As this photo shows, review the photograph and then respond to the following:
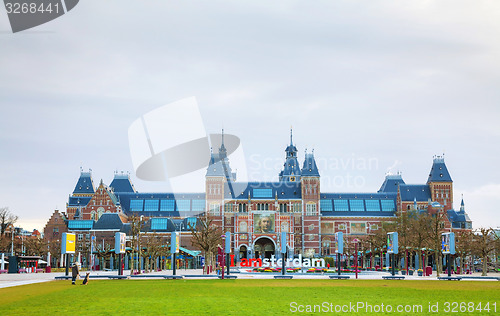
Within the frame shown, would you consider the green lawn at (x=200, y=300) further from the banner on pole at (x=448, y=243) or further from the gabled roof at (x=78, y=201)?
the gabled roof at (x=78, y=201)

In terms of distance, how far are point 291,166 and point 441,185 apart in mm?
34263

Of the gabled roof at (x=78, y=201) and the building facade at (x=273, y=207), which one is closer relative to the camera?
the building facade at (x=273, y=207)

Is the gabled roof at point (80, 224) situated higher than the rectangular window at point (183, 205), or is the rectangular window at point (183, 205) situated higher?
the rectangular window at point (183, 205)

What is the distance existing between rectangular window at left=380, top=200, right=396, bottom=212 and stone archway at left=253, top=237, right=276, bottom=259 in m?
24.9

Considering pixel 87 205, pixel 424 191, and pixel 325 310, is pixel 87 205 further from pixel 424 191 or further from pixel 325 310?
pixel 325 310

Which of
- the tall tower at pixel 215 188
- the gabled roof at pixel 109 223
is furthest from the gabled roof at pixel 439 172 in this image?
the gabled roof at pixel 109 223

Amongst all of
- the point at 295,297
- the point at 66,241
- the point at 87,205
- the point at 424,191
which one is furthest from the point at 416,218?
the point at 295,297

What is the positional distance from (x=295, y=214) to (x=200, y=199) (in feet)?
64.5

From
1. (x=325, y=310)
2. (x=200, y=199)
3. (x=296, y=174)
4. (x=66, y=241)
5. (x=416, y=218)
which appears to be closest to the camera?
(x=325, y=310)

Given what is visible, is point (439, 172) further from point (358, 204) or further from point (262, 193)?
point (262, 193)

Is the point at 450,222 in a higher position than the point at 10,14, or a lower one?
lower

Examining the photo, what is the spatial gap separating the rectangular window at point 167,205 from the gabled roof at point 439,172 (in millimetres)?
51765

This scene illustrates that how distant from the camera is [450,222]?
105m

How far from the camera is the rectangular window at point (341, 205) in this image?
4557 inches
